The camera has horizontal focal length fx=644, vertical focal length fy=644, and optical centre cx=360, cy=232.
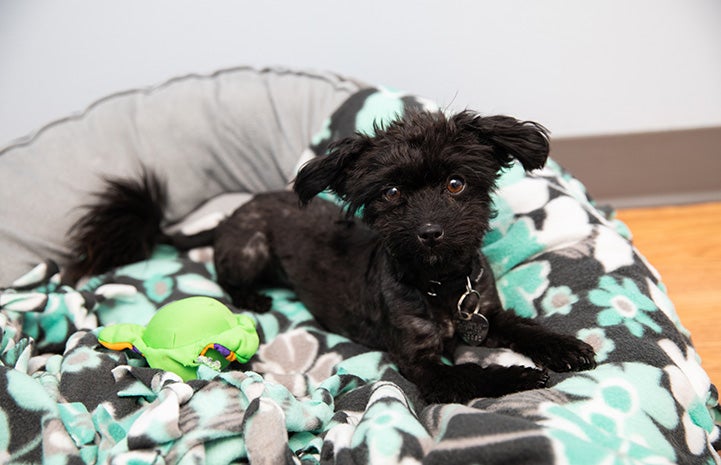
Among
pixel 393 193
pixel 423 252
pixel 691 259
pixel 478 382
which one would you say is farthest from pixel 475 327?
pixel 691 259

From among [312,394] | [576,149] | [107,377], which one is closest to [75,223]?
[107,377]

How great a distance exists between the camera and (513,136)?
2.12 m

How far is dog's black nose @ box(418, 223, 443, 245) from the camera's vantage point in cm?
197

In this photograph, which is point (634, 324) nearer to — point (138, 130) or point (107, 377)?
point (107, 377)

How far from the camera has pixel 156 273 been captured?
10.1 ft

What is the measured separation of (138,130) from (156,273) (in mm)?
879

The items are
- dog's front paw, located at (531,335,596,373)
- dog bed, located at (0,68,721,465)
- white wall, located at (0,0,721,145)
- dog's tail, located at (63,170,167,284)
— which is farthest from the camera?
white wall, located at (0,0,721,145)

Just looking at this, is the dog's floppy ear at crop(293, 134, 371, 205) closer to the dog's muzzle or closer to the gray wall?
the dog's muzzle

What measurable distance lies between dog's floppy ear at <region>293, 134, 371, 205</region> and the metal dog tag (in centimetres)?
61

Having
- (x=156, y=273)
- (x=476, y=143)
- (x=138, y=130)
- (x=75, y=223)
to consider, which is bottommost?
(x=156, y=273)

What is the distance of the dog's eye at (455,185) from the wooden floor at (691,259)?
4.23 ft

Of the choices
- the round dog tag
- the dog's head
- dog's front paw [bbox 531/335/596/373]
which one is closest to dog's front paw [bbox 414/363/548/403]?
dog's front paw [bbox 531/335/596/373]

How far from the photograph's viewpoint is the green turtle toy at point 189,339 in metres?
2.26

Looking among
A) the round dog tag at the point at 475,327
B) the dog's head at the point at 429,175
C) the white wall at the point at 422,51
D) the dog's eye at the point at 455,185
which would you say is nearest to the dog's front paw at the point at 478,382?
the round dog tag at the point at 475,327
